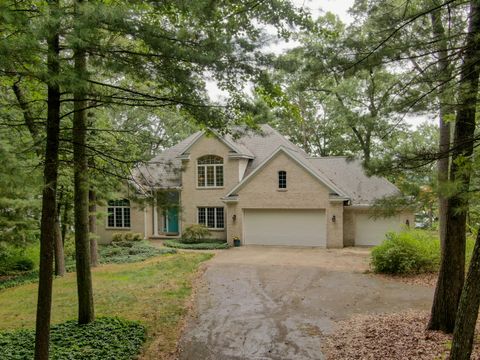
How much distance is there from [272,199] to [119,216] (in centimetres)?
1043

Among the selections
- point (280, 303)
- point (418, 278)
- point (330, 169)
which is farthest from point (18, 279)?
point (330, 169)

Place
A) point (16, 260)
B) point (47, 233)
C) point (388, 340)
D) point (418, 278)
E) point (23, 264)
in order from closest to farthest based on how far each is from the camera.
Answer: point (47, 233)
point (388, 340)
point (418, 278)
point (16, 260)
point (23, 264)

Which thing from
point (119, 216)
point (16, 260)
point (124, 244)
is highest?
point (119, 216)

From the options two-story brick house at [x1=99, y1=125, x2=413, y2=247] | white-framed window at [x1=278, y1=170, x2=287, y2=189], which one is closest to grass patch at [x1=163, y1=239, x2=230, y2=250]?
two-story brick house at [x1=99, y1=125, x2=413, y2=247]

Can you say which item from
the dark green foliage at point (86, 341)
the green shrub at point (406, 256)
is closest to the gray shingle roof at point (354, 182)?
the green shrub at point (406, 256)

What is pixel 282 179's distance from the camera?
72.7 feet

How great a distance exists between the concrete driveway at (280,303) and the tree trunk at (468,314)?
280 centimetres

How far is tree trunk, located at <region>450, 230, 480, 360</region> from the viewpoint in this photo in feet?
16.2

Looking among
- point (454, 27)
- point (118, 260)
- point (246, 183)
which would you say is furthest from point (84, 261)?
point (246, 183)

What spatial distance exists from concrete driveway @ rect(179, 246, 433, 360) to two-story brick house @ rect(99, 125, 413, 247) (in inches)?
155

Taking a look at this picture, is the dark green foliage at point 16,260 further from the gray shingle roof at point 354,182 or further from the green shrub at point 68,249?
the gray shingle roof at point 354,182

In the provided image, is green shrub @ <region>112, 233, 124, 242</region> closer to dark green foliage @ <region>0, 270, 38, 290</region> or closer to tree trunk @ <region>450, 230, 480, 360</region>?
dark green foliage @ <region>0, 270, 38, 290</region>

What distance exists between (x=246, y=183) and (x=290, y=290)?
10.8 m

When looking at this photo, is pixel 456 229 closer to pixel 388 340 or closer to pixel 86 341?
pixel 388 340
